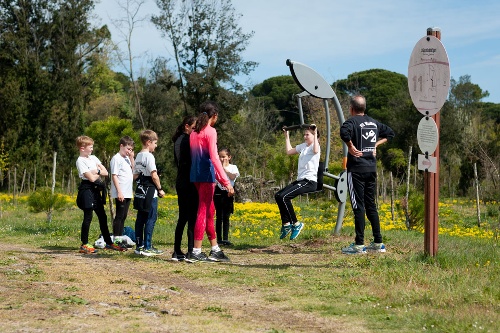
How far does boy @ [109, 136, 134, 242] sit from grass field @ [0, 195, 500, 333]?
Answer: 2.90 feet

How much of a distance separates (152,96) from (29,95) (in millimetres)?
9722

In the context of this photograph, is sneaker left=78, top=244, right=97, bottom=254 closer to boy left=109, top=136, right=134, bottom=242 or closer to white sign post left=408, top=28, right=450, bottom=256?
boy left=109, top=136, right=134, bottom=242

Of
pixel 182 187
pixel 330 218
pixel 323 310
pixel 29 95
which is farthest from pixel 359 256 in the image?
pixel 29 95

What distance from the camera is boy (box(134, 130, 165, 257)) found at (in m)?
10.4

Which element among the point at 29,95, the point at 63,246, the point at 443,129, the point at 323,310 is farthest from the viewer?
the point at 443,129

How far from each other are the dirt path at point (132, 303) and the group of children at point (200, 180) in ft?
2.47

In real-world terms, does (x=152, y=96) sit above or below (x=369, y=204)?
above

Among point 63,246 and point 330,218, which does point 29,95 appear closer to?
point 330,218

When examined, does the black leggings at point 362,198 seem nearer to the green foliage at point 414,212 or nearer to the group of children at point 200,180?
the group of children at point 200,180

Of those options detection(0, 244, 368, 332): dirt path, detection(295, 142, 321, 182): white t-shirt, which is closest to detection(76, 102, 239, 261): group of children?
detection(0, 244, 368, 332): dirt path

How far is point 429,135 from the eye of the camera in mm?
8398

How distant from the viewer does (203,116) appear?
9289 mm

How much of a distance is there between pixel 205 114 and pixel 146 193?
5.78 ft

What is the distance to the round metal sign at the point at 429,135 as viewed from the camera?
836 centimetres
